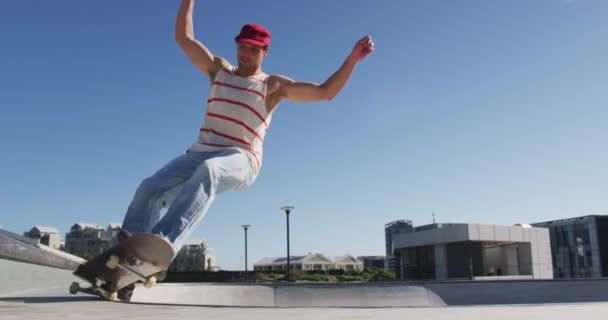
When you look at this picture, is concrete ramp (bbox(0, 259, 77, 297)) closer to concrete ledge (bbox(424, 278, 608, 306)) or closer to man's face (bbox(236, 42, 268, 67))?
man's face (bbox(236, 42, 268, 67))

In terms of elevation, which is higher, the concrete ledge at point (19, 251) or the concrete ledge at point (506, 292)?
the concrete ledge at point (19, 251)

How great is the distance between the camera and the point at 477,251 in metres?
33.0

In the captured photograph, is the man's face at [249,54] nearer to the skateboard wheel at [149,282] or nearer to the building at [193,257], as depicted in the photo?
the skateboard wheel at [149,282]

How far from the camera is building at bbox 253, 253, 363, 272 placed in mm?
106875

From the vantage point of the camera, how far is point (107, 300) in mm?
4059

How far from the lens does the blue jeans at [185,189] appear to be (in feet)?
11.7

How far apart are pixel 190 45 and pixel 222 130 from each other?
0.98 meters

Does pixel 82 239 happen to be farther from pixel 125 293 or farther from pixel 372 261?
pixel 125 293

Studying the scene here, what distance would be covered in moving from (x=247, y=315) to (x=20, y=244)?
187 inches

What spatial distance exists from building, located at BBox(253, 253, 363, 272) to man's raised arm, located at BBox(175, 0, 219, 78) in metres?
95.9

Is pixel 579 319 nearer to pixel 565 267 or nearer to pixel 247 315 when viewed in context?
pixel 247 315

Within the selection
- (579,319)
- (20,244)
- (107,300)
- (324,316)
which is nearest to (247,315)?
(324,316)

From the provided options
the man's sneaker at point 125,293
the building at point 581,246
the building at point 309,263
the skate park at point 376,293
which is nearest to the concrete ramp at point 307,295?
the skate park at point 376,293

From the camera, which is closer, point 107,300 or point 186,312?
point 186,312
